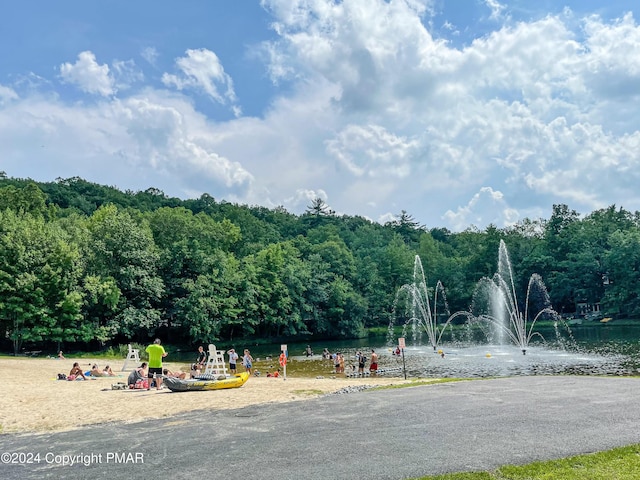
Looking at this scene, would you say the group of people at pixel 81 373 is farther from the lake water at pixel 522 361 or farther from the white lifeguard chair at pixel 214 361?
the lake water at pixel 522 361

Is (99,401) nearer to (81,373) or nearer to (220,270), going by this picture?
(81,373)

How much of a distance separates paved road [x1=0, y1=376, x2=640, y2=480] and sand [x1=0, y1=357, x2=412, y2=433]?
1.50m

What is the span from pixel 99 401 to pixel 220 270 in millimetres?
50039

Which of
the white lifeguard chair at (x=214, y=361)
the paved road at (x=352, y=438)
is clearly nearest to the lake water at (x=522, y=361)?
the white lifeguard chair at (x=214, y=361)

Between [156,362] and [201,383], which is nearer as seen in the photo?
[201,383]

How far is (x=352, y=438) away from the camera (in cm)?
1262

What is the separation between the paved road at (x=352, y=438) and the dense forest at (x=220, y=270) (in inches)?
1472

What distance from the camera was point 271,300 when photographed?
3044 inches

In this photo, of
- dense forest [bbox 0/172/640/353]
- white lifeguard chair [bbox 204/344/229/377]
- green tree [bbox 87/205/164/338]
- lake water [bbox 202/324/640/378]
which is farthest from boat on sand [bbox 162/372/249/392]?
green tree [bbox 87/205/164/338]

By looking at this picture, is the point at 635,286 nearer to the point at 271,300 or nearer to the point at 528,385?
the point at 271,300

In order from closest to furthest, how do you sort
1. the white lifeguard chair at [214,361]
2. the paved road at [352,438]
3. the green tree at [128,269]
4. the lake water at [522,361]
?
the paved road at [352,438] → the white lifeguard chair at [214,361] → the lake water at [522,361] → the green tree at [128,269]

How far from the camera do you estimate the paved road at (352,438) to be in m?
10.5

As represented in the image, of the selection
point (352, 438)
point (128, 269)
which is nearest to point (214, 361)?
point (352, 438)

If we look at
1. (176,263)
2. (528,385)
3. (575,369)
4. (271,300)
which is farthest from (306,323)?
(528,385)
